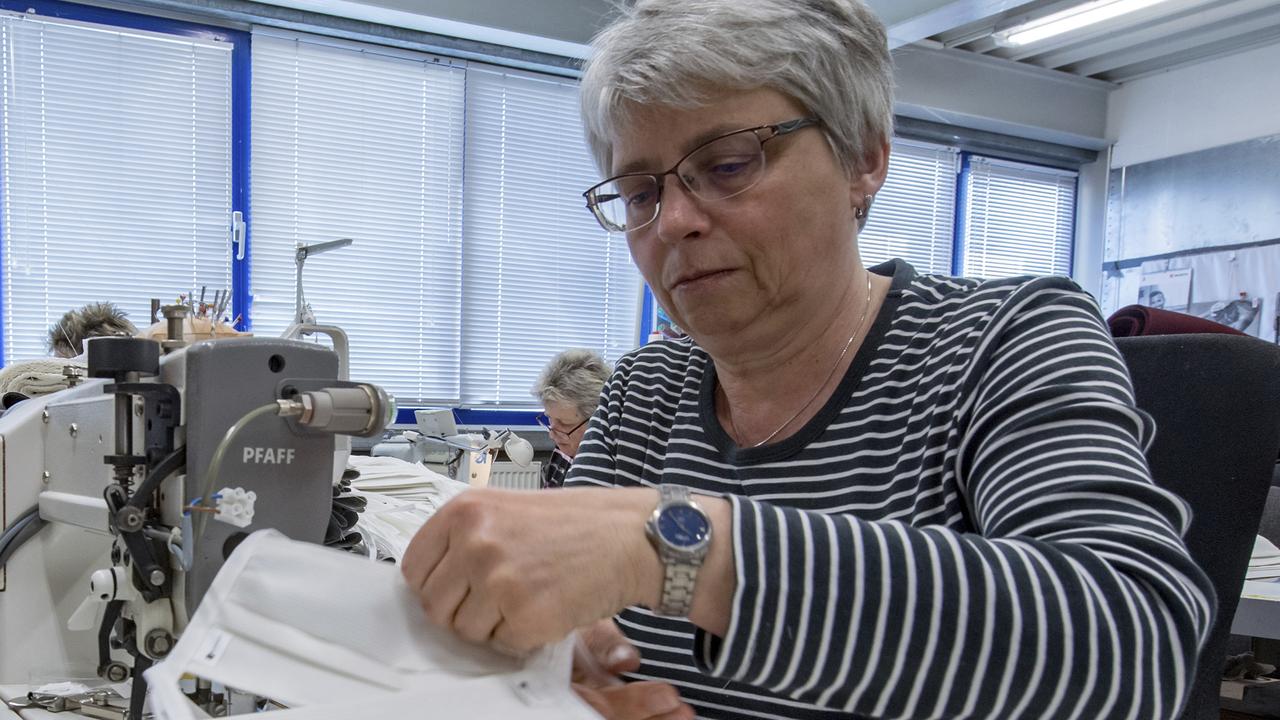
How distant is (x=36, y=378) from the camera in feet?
5.60

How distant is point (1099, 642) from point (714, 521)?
233 mm

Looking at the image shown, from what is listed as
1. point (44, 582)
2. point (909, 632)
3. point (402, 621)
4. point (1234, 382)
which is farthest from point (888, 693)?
point (44, 582)

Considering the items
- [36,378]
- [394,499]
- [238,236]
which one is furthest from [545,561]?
[238,236]

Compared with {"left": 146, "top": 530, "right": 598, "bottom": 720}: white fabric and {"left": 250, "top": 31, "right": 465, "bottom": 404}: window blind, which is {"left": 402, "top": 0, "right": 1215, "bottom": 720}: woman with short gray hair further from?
{"left": 250, "top": 31, "right": 465, "bottom": 404}: window blind

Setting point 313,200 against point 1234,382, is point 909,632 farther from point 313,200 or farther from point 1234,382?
point 313,200

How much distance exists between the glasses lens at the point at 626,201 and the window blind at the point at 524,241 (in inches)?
151

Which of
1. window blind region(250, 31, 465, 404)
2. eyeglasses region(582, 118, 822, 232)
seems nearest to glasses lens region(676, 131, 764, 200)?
eyeglasses region(582, 118, 822, 232)

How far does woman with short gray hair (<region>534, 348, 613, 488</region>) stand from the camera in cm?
302

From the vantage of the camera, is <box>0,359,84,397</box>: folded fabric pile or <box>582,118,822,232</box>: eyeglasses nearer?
<box>582,118,822,232</box>: eyeglasses

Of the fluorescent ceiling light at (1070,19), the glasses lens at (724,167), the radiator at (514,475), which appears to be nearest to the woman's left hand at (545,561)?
the glasses lens at (724,167)

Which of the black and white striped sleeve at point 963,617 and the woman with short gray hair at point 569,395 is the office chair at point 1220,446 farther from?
the woman with short gray hair at point 569,395

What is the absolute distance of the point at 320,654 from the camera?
1.95ft

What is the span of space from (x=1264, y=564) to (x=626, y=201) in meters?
1.53

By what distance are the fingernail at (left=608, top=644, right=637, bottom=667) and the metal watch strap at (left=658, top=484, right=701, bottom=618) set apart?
31 centimetres
